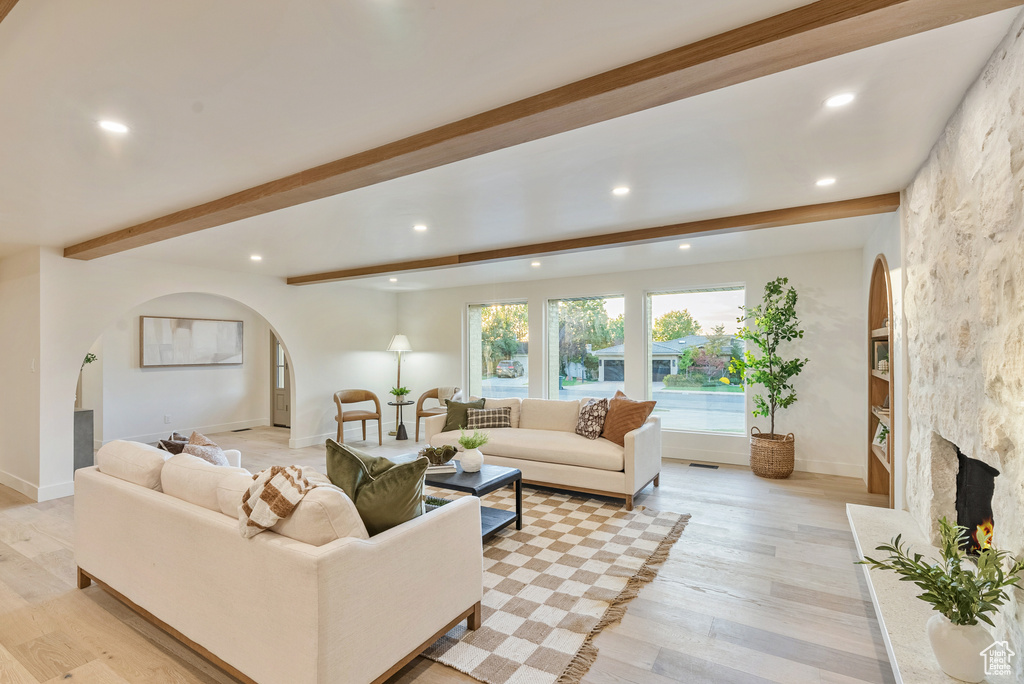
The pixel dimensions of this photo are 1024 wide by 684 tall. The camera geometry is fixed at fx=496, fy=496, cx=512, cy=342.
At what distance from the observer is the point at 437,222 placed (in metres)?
3.94

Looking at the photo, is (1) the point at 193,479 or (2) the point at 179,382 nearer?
(1) the point at 193,479

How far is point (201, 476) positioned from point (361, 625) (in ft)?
3.34

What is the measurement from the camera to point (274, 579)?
171cm

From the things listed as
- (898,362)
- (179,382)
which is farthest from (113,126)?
(179,382)

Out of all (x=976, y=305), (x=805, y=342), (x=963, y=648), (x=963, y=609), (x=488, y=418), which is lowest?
(x=963, y=648)

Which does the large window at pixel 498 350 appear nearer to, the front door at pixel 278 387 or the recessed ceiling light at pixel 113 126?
the front door at pixel 278 387

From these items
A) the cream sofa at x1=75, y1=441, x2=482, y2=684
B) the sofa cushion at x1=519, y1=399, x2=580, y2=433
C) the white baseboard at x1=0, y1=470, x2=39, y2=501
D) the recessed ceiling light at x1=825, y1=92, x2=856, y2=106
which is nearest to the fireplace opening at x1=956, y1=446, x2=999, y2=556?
the recessed ceiling light at x1=825, y1=92, x2=856, y2=106

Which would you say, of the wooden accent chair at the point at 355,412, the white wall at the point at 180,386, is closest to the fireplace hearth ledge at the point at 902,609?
the wooden accent chair at the point at 355,412

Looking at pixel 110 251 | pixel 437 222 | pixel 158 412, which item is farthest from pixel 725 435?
pixel 158 412

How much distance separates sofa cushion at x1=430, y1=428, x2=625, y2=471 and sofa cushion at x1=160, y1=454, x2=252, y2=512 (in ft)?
8.51

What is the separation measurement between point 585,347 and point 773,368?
2356 mm

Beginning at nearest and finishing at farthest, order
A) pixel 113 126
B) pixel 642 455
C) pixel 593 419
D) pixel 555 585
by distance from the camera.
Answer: pixel 113 126 < pixel 555 585 < pixel 642 455 < pixel 593 419

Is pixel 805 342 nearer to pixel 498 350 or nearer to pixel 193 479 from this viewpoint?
pixel 498 350

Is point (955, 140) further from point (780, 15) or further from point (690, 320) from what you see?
point (690, 320)
